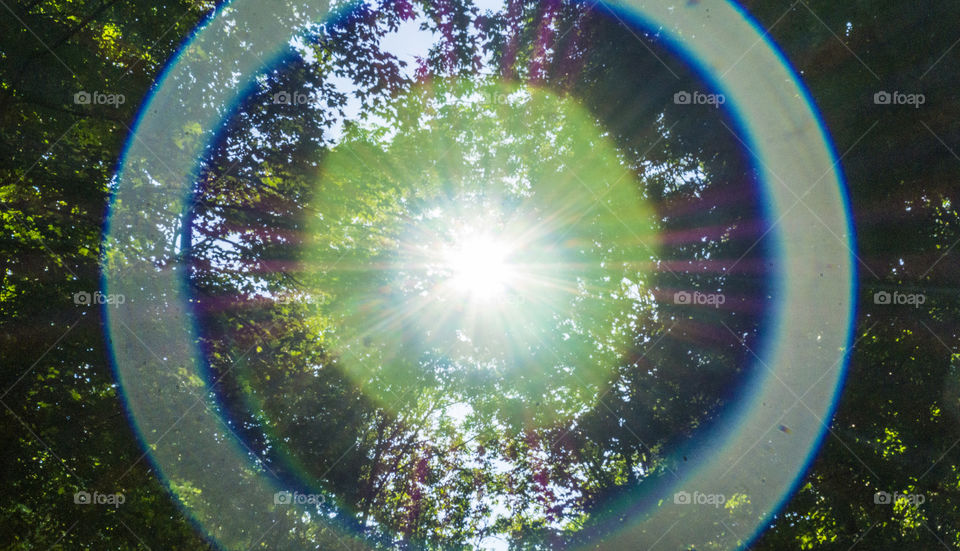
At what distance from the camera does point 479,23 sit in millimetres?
9672

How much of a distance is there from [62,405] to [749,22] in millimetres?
13405

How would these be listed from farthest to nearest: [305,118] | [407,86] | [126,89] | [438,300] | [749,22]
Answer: [438,300], [407,86], [305,118], [749,22], [126,89]

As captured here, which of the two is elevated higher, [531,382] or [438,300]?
[438,300]

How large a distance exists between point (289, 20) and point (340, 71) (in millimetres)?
1199

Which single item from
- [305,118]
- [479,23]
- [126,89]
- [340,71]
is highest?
[479,23]

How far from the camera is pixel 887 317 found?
8195 mm

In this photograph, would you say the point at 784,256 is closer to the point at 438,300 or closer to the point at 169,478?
the point at 438,300

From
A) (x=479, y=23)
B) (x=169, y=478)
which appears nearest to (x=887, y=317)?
(x=479, y=23)

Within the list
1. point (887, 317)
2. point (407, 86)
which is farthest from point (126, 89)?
point (887, 317)

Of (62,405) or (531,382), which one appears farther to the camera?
(531,382)

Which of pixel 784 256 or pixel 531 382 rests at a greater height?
pixel 531 382

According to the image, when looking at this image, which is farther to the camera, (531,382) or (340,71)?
(531,382)

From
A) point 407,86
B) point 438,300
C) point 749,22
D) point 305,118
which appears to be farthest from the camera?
point 438,300

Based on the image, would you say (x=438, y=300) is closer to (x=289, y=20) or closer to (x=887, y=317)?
(x=289, y=20)
